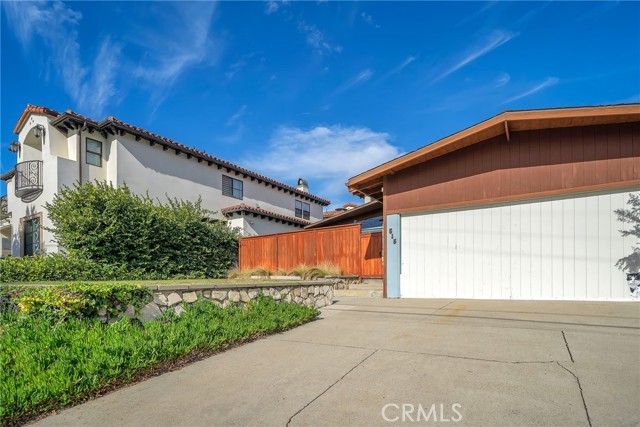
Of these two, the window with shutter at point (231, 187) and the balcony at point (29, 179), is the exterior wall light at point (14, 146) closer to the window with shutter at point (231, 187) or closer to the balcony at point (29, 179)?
the balcony at point (29, 179)

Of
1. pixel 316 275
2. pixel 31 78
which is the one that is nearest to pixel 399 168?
pixel 316 275

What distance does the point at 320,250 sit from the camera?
1288 cm

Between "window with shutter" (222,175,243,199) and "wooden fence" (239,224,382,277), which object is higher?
"window with shutter" (222,175,243,199)

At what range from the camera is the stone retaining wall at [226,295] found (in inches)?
196

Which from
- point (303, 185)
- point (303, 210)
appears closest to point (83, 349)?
point (303, 210)

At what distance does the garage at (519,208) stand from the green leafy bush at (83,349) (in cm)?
544

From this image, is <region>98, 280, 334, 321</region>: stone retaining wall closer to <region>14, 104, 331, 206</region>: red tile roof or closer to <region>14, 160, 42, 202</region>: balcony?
<region>14, 104, 331, 206</region>: red tile roof

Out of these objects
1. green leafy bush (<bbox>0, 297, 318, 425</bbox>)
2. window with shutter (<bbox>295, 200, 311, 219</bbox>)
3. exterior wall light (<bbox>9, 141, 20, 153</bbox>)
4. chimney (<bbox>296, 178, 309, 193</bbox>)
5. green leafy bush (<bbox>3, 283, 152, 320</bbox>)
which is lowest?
green leafy bush (<bbox>0, 297, 318, 425</bbox>)

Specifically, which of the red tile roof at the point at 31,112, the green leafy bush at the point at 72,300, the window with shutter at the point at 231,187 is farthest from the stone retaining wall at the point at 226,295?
the red tile roof at the point at 31,112

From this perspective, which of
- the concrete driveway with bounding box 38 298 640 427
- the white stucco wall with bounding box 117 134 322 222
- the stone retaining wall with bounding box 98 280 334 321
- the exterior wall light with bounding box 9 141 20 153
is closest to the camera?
the concrete driveway with bounding box 38 298 640 427

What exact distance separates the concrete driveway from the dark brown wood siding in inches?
117

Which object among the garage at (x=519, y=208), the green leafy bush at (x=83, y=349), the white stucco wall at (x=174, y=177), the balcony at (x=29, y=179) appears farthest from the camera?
the white stucco wall at (x=174, y=177)

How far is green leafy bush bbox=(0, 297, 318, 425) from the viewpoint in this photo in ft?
10.2

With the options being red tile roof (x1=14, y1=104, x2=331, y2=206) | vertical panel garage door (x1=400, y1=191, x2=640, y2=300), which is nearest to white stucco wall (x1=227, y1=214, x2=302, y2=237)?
red tile roof (x1=14, y1=104, x2=331, y2=206)
